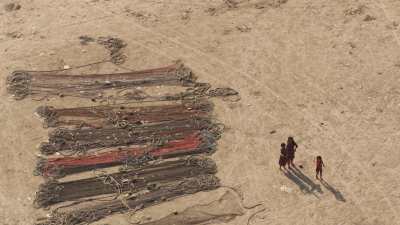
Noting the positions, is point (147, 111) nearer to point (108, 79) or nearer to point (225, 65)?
point (108, 79)

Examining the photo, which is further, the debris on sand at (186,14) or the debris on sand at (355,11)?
the debris on sand at (186,14)

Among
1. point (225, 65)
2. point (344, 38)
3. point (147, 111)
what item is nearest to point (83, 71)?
point (147, 111)

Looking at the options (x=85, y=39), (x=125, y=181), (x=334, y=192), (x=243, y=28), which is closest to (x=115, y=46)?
(x=85, y=39)

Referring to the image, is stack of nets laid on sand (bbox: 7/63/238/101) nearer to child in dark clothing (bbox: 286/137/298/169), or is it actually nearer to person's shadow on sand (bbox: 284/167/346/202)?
child in dark clothing (bbox: 286/137/298/169)

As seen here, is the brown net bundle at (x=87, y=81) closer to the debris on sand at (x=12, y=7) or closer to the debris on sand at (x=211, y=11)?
the debris on sand at (x=211, y=11)

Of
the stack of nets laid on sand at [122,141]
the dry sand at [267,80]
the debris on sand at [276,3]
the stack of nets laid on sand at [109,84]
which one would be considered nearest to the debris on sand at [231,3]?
the dry sand at [267,80]

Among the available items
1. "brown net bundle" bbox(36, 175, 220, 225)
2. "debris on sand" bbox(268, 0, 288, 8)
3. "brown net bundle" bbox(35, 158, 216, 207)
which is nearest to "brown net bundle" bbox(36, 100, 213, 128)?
"brown net bundle" bbox(35, 158, 216, 207)
